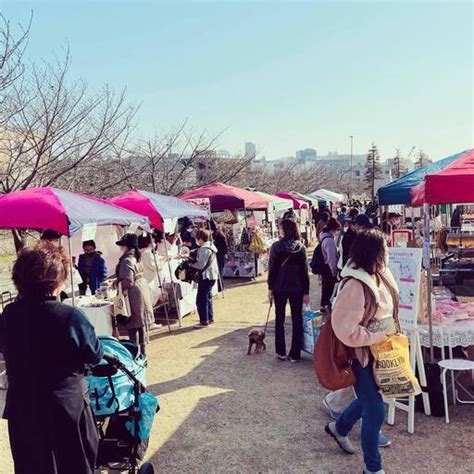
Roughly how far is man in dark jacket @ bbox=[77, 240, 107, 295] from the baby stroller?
4.48m

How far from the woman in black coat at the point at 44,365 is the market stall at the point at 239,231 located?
9381 millimetres

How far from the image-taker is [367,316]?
123 inches

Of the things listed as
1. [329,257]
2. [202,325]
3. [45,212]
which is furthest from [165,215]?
[45,212]

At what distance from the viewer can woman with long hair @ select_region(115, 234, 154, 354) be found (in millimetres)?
6137

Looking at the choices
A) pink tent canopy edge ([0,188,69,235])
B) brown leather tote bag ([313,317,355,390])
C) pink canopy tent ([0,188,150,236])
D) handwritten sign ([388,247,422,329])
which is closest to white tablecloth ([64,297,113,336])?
pink canopy tent ([0,188,150,236])

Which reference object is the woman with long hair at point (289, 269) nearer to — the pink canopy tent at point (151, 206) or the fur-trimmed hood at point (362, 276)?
the fur-trimmed hood at point (362, 276)

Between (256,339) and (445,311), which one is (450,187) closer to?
(445,311)

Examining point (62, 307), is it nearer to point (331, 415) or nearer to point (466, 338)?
point (331, 415)

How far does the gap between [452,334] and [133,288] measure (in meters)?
3.75

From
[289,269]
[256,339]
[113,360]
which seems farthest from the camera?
[256,339]

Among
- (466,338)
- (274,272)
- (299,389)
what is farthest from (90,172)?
(466,338)

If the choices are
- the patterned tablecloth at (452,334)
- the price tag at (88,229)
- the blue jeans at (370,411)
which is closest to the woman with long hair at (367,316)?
the blue jeans at (370,411)

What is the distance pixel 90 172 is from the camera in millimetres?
12195

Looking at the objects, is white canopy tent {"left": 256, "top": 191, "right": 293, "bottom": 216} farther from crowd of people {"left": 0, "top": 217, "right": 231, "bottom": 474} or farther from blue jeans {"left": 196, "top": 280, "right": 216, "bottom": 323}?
crowd of people {"left": 0, "top": 217, "right": 231, "bottom": 474}
